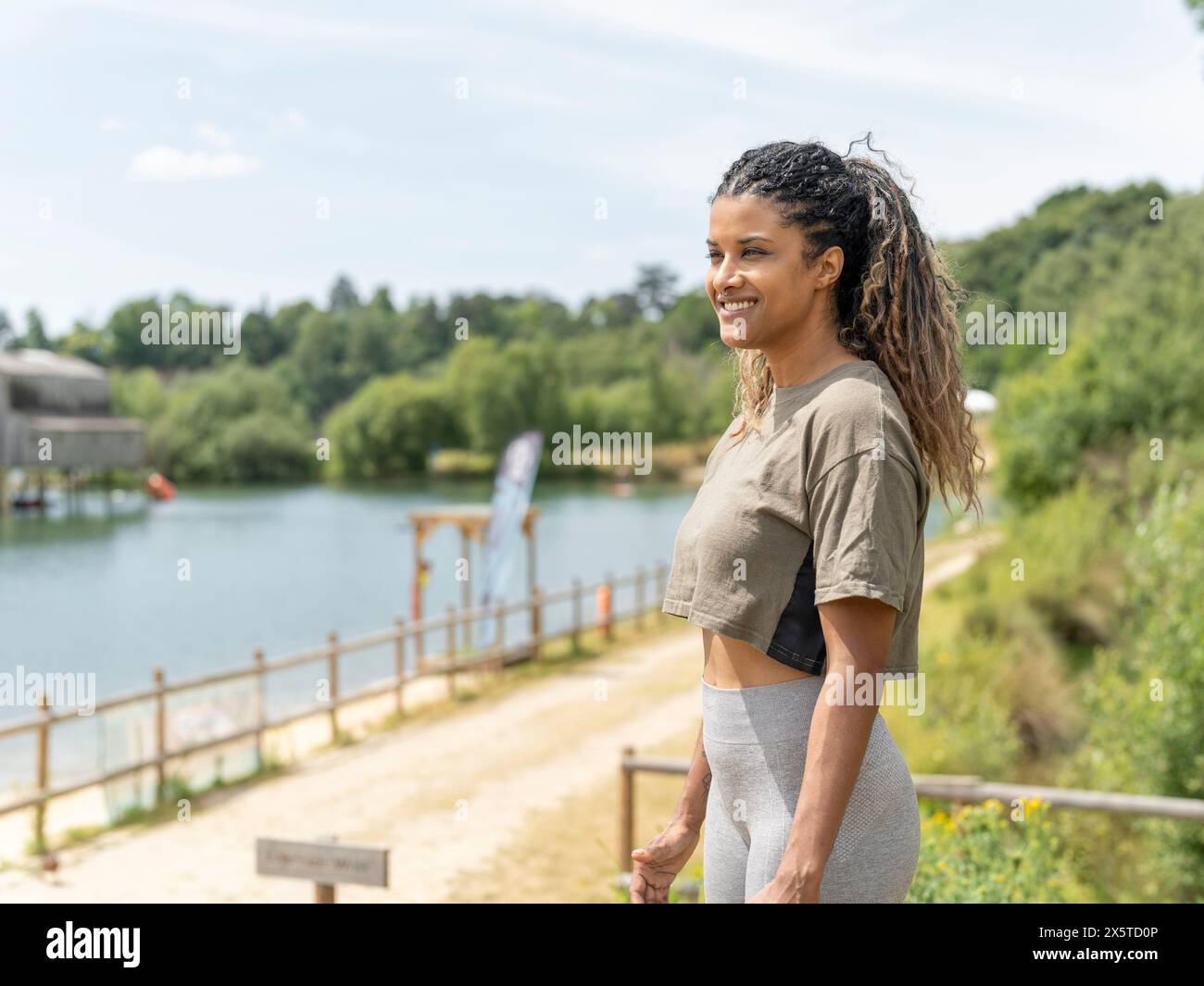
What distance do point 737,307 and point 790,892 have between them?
0.77m

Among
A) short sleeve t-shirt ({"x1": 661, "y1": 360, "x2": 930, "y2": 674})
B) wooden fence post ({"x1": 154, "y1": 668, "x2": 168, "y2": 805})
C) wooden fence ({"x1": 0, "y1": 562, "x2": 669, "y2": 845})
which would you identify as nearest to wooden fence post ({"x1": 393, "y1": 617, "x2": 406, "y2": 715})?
wooden fence ({"x1": 0, "y1": 562, "x2": 669, "y2": 845})

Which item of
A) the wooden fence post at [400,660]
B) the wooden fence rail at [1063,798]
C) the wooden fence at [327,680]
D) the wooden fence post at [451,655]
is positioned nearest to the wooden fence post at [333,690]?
the wooden fence at [327,680]

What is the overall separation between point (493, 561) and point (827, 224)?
15020mm

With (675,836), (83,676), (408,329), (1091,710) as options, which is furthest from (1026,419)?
(408,329)

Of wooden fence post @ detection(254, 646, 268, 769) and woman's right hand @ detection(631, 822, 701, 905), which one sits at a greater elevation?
woman's right hand @ detection(631, 822, 701, 905)

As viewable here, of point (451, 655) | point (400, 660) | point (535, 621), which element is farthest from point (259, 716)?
point (535, 621)

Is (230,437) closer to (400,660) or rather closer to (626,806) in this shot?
(400,660)

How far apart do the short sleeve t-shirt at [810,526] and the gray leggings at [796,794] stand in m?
0.08

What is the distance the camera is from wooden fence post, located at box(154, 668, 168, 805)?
9.70 meters

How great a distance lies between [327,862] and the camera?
4.21 m

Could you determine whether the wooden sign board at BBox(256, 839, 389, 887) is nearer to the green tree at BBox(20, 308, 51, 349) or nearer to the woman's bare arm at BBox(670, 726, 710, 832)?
the woman's bare arm at BBox(670, 726, 710, 832)

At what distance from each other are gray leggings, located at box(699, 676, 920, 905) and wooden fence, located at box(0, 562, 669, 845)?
26.4 feet

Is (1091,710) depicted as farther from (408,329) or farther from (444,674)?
(408,329)
